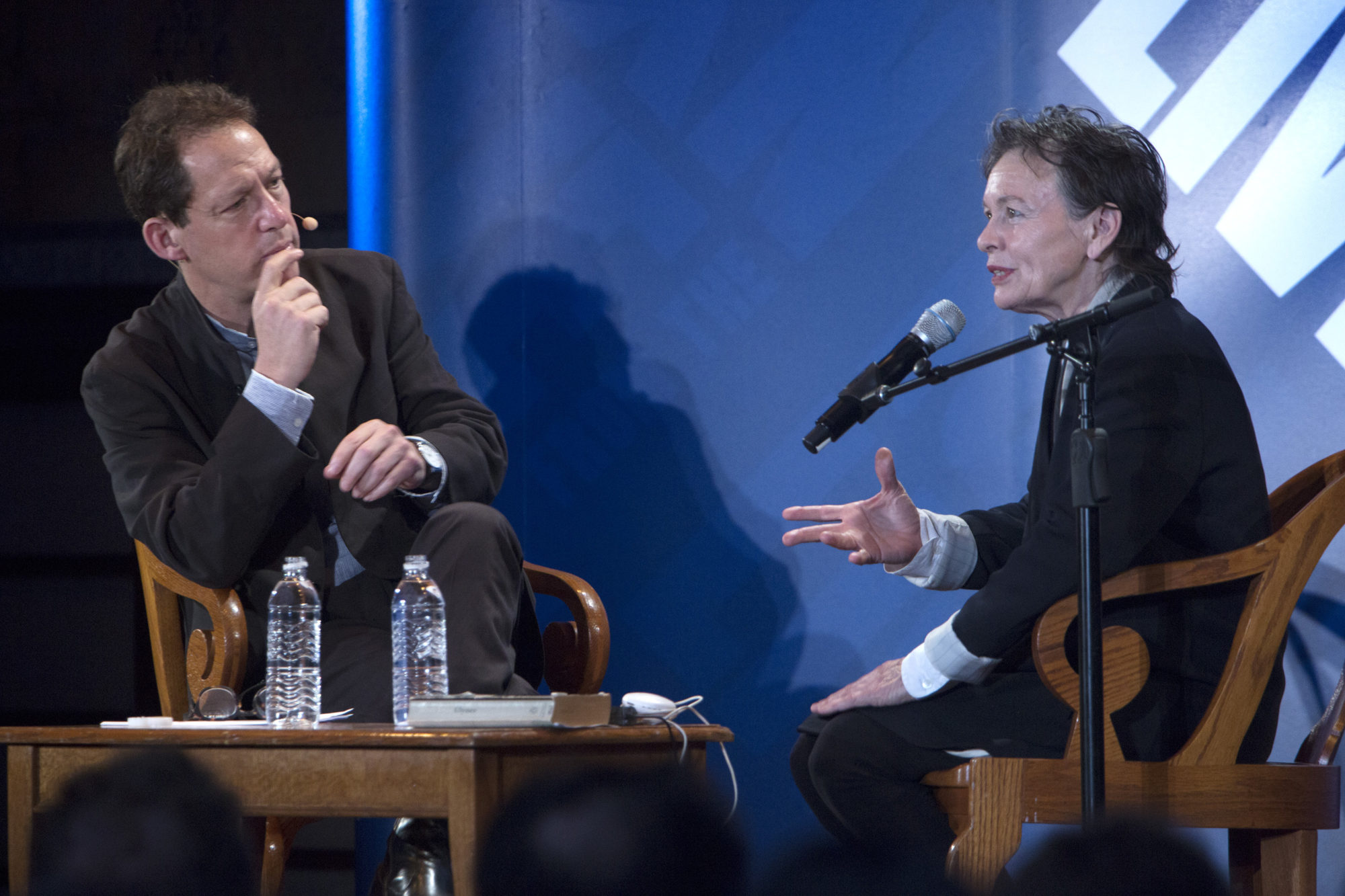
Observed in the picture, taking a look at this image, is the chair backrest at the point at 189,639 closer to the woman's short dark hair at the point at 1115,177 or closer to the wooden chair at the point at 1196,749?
the wooden chair at the point at 1196,749

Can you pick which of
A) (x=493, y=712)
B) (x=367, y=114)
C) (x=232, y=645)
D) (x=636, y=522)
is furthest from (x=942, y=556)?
(x=367, y=114)

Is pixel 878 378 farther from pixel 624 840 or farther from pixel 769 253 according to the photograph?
pixel 769 253

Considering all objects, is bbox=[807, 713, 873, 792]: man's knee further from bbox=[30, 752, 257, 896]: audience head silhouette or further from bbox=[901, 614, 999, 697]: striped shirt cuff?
bbox=[30, 752, 257, 896]: audience head silhouette

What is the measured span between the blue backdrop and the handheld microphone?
1.14 metres

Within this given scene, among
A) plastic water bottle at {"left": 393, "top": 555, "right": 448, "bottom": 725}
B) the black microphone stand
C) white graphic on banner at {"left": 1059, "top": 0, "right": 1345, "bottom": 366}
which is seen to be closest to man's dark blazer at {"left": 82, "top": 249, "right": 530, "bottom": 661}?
plastic water bottle at {"left": 393, "top": 555, "right": 448, "bottom": 725}

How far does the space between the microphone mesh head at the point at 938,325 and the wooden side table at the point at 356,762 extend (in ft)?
2.05

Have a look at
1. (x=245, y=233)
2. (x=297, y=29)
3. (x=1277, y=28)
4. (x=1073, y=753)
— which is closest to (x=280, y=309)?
(x=245, y=233)

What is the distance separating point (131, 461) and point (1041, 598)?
151cm

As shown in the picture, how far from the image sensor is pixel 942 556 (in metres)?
2.18

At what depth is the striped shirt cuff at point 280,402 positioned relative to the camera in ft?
6.79

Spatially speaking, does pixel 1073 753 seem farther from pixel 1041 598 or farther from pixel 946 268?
pixel 946 268

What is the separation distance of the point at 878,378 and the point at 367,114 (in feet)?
6.56

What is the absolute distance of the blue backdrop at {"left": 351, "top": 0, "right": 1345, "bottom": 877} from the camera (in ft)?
8.57

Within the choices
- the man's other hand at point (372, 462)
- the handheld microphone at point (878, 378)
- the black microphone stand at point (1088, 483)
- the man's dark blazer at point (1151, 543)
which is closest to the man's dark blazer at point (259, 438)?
the man's other hand at point (372, 462)
